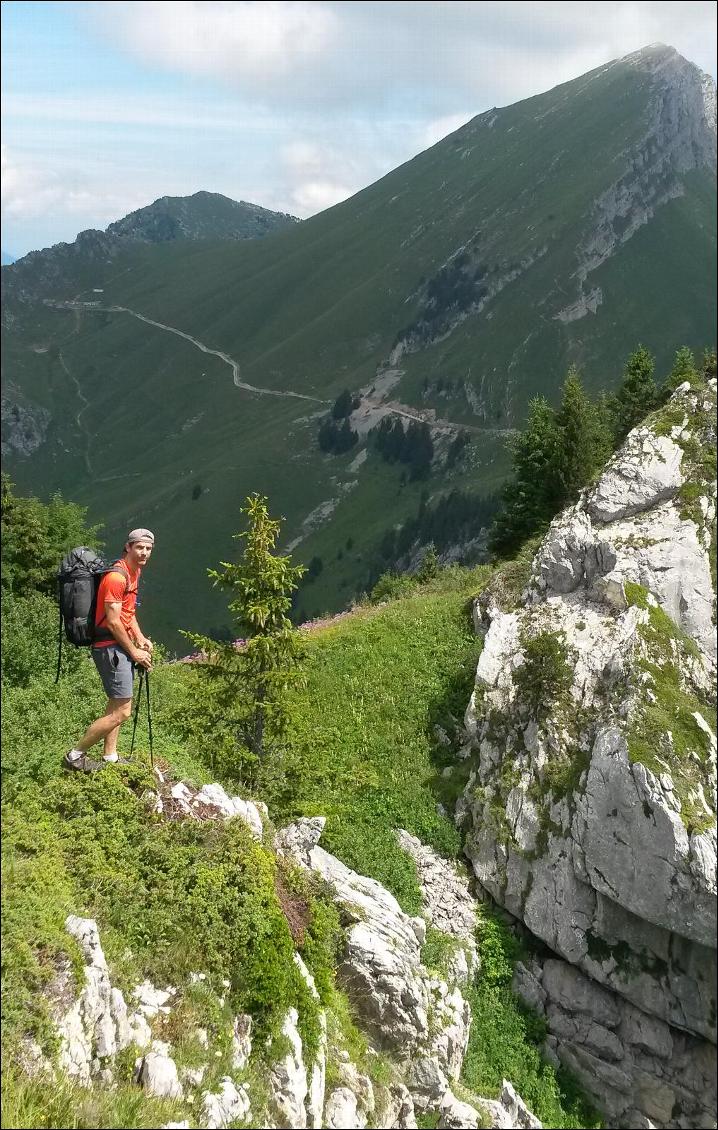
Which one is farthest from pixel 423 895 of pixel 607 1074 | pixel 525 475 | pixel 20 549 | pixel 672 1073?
pixel 525 475

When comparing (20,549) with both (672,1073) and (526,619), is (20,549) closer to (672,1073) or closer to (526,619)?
(526,619)

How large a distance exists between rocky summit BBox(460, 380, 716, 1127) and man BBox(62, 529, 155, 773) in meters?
11.8

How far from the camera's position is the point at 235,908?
10805 millimetres

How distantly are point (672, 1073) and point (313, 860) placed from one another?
33.3ft

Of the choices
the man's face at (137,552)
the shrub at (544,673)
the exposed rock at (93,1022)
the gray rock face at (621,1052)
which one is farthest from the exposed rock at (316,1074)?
the shrub at (544,673)

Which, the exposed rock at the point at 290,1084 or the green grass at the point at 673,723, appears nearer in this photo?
the exposed rock at the point at 290,1084

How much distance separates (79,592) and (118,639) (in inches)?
37.3

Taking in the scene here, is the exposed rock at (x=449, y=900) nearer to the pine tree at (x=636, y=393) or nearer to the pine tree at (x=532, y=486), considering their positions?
the pine tree at (x=532, y=486)

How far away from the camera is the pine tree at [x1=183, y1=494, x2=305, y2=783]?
16.3 m

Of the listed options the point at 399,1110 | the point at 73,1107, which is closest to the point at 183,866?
the point at 73,1107

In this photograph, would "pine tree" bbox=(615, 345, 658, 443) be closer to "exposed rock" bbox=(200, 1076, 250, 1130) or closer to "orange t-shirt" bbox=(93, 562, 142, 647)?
"orange t-shirt" bbox=(93, 562, 142, 647)

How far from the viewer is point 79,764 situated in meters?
11.5

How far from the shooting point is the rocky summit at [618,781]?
1570cm

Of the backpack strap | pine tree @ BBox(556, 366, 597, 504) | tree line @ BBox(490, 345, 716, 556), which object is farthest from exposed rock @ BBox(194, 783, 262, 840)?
pine tree @ BBox(556, 366, 597, 504)
